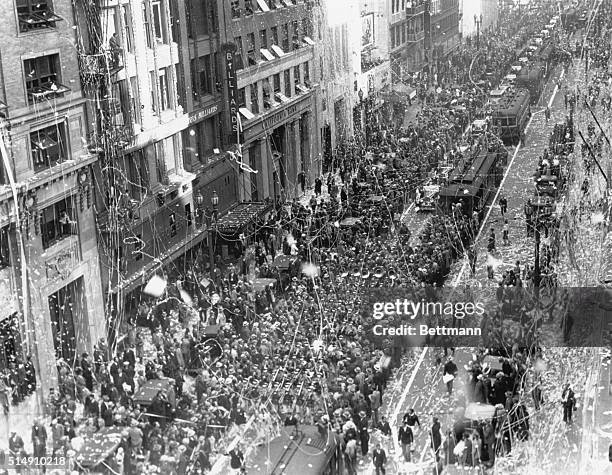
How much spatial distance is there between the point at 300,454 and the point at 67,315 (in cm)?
1407

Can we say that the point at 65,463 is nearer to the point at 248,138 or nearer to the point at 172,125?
the point at 172,125

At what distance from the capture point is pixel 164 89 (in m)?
42.3

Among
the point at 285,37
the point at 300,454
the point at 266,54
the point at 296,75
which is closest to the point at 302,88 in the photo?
the point at 296,75

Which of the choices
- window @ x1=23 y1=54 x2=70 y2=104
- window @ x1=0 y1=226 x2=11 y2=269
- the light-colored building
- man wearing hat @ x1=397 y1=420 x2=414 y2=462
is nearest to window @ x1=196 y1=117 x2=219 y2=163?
window @ x1=23 y1=54 x2=70 y2=104

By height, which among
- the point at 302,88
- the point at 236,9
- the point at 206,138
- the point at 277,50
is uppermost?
the point at 236,9

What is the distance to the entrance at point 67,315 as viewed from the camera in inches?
1314

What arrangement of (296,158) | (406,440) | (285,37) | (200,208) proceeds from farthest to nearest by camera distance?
(296,158), (285,37), (200,208), (406,440)

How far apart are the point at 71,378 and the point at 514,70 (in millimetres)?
65987

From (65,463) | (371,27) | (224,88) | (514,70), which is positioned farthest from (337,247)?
(514,70)

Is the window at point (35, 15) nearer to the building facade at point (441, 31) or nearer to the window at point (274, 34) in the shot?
the window at point (274, 34)

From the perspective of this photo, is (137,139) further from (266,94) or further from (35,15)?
(266,94)

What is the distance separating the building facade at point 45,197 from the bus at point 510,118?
3446 cm

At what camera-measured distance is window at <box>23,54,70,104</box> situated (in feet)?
106

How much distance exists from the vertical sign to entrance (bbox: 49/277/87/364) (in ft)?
51.5
